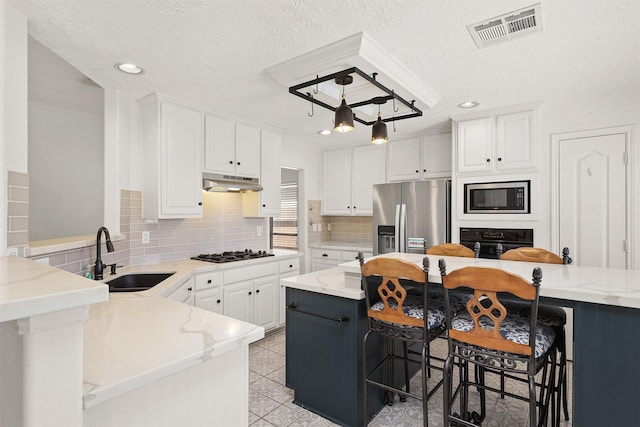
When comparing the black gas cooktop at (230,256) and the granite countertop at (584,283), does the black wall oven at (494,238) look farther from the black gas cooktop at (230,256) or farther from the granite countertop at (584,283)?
the black gas cooktop at (230,256)

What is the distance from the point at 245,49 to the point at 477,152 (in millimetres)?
2535

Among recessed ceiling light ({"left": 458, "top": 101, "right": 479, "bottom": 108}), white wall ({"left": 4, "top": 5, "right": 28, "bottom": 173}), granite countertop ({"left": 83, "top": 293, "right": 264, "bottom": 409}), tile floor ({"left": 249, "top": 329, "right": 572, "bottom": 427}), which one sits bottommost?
tile floor ({"left": 249, "top": 329, "right": 572, "bottom": 427})

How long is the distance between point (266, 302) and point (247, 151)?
171 cm

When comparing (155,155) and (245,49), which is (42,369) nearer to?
(245,49)

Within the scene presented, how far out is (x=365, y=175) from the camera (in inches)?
190

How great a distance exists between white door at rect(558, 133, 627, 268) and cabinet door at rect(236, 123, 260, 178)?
3058 millimetres

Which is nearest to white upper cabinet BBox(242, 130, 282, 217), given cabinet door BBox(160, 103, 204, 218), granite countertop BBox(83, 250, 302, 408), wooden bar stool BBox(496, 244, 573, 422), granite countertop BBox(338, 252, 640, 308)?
cabinet door BBox(160, 103, 204, 218)

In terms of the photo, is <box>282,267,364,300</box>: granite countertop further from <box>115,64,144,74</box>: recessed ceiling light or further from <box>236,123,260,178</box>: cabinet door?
<box>115,64,144,74</box>: recessed ceiling light

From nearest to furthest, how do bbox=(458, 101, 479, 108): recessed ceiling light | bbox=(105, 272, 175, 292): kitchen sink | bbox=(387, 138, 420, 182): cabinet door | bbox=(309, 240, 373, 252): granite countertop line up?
bbox=(105, 272, 175, 292): kitchen sink
bbox=(458, 101, 479, 108): recessed ceiling light
bbox=(387, 138, 420, 182): cabinet door
bbox=(309, 240, 373, 252): granite countertop

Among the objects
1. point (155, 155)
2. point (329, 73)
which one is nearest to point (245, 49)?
point (329, 73)

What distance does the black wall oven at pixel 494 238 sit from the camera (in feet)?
10.7

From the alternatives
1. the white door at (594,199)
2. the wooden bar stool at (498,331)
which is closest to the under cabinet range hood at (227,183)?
the wooden bar stool at (498,331)

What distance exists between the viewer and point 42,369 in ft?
2.33

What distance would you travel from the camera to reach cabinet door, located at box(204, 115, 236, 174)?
3.37m
